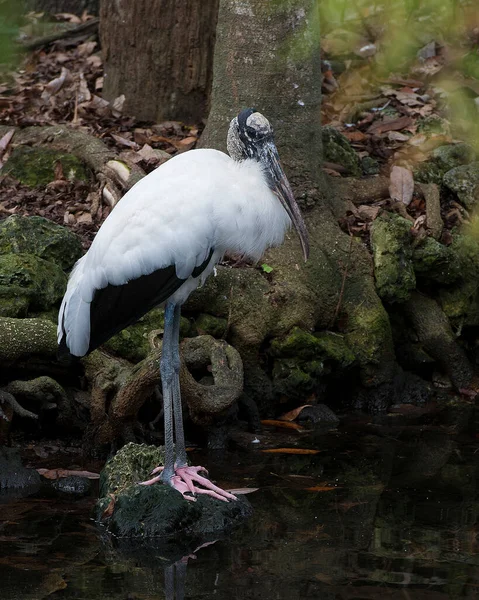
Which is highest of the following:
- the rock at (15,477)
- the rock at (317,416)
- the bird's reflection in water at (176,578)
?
the bird's reflection in water at (176,578)

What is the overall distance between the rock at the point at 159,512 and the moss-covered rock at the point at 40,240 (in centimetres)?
185

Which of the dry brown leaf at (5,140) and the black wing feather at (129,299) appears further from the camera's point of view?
the dry brown leaf at (5,140)

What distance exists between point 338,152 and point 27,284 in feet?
→ 8.32

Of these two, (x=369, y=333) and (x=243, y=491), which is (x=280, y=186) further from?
(x=369, y=333)

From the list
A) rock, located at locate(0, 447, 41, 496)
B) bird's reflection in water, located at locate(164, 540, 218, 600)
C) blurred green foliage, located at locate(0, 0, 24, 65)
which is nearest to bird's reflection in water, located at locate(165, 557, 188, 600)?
bird's reflection in water, located at locate(164, 540, 218, 600)

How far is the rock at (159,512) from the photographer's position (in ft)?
14.8

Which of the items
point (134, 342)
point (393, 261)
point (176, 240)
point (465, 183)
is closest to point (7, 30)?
point (176, 240)

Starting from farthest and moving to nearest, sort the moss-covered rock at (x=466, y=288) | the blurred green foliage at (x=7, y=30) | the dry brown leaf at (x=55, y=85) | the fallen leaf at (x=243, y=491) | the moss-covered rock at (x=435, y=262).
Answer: the dry brown leaf at (x=55, y=85)
the moss-covered rock at (x=466, y=288)
the moss-covered rock at (x=435, y=262)
the fallen leaf at (x=243, y=491)
the blurred green foliage at (x=7, y=30)

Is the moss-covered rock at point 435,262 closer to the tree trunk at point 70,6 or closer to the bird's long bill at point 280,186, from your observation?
the bird's long bill at point 280,186

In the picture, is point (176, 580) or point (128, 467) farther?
point (128, 467)

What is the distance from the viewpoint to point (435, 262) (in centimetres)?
670

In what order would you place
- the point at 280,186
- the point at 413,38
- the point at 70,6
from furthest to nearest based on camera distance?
the point at 70,6, the point at 280,186, the point at 413,38

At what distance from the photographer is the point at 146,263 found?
4.82 meters

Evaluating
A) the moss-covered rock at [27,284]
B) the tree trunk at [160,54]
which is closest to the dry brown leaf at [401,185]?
the tree trunk at [160,54]
